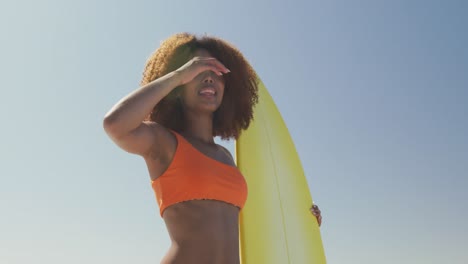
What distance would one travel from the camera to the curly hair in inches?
90.8

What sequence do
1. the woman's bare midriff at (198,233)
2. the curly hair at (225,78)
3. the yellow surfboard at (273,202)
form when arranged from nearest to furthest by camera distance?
the woman's bare midriff at (198,233) → the curly hair at (225,78) → the yellow surfboard at (273,202)

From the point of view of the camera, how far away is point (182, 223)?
1848 millimetres

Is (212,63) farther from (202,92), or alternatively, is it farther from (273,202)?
(273,202)

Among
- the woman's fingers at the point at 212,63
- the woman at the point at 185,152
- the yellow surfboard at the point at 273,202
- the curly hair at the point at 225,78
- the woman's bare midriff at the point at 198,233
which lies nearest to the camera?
the woman at the point at 185,152

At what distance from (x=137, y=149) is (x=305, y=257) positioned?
6.79 feet

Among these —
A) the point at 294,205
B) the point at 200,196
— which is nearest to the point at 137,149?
the point at 200,196

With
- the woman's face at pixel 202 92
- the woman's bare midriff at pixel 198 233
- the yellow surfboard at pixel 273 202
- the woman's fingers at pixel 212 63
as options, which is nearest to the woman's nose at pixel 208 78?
the woman's face at pixel 202 92

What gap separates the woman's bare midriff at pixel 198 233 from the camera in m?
1.81

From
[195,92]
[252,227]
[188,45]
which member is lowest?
[252,227]

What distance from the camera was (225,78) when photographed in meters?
2.56

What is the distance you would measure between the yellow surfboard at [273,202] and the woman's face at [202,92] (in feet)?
4.13

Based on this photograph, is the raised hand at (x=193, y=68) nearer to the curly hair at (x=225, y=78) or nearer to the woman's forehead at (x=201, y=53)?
the curly hair at (x=225, y=78)

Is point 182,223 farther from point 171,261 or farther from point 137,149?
point 137,149

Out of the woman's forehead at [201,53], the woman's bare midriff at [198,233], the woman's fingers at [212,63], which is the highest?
the woman's forehead at [201,53]
